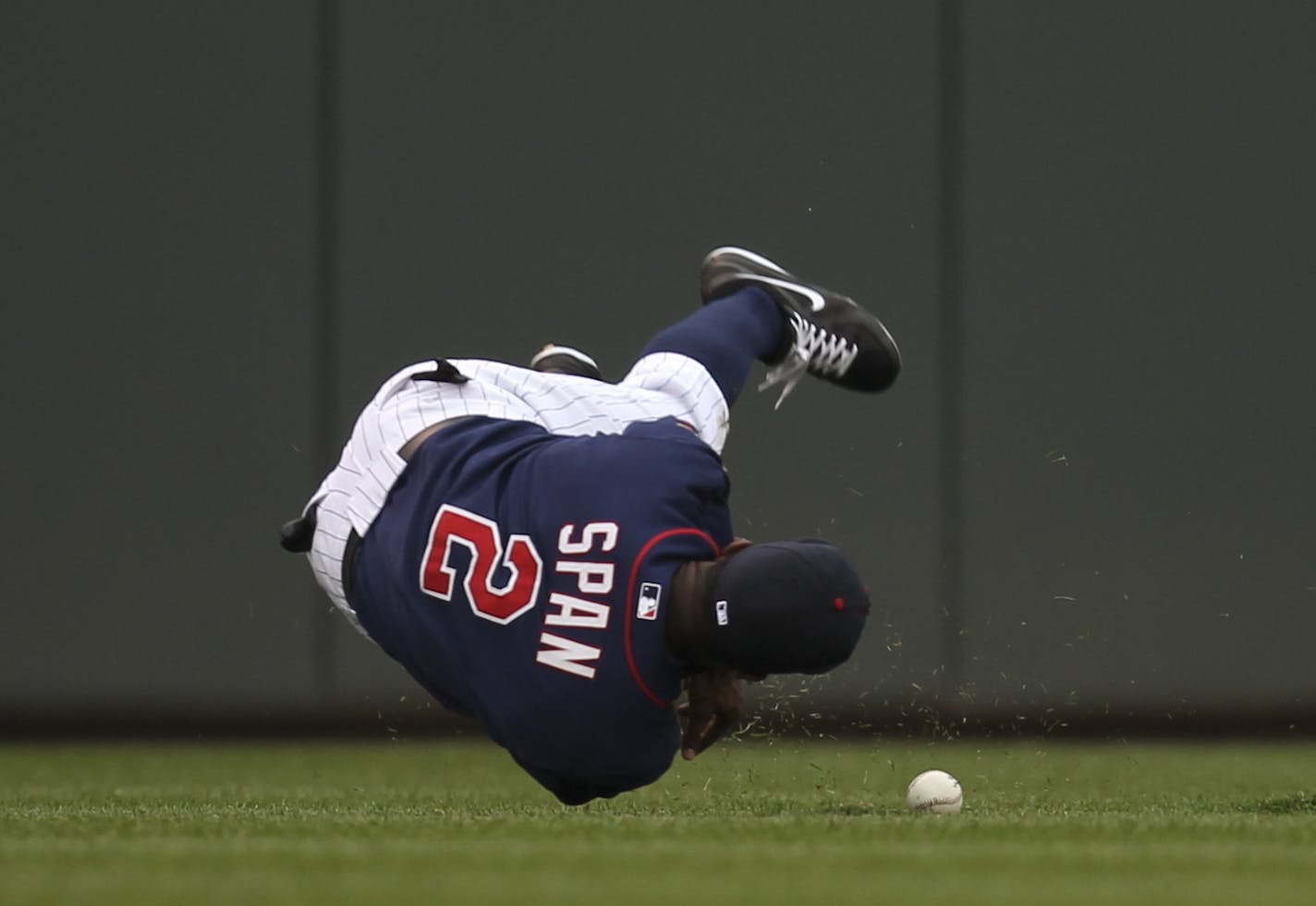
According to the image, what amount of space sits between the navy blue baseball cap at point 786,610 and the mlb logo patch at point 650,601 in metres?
0.11

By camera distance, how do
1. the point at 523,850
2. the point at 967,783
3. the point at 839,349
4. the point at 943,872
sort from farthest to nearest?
the point at 967,783 → the point at 839,349 → the point at 523,850 → the point at 943,872

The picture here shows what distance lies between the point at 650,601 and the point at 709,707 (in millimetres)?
240

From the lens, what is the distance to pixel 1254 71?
6.83 meters

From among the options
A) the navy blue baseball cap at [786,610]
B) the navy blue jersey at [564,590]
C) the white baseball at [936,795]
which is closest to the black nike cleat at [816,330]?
the navy blue jersey at [564,590]

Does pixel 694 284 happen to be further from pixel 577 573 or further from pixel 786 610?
pixel 786 610

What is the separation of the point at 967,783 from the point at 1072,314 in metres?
2.19

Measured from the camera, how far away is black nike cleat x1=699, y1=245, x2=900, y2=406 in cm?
403

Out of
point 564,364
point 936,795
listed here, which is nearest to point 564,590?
point 564,364

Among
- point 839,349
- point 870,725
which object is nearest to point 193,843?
point 839,349

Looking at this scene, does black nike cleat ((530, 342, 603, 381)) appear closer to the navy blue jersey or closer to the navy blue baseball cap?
the navy blue jersey

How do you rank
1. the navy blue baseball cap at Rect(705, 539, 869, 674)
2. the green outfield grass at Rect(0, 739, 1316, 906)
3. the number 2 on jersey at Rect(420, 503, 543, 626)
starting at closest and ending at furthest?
1. the green outfield grass at Rect(0, 739, 1316, 906)
2. the navy blue baseball cap at Rect(705, 539, 869, 674)
3. the number 2 on jersey at Rect(420, 503, 543, 626)

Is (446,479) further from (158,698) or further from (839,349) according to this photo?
(158,698)

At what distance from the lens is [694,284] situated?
683 cm

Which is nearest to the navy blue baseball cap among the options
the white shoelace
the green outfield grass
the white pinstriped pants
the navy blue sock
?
the green outfield grass
